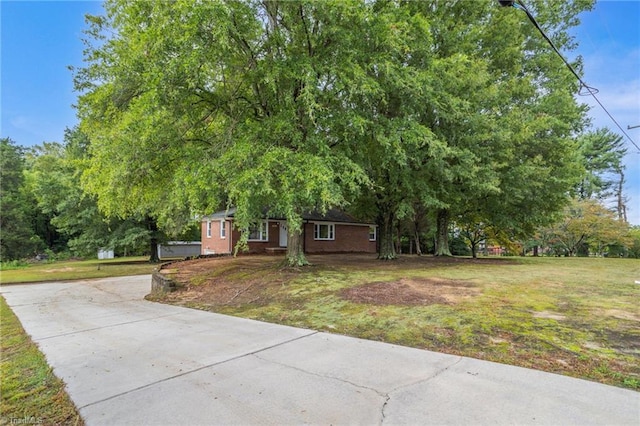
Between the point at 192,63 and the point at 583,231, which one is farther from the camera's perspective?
the point at 583,231

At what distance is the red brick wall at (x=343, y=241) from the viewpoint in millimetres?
25281

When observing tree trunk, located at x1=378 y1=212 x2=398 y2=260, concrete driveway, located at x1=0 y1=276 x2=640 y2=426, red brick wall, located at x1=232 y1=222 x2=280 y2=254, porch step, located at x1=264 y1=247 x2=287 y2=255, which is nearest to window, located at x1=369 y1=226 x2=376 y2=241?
red brick wall, located at x1=232 y1=222 x2=280 y2=254

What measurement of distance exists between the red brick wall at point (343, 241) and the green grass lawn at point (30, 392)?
20045mm

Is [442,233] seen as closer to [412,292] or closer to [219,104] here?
[412,292]

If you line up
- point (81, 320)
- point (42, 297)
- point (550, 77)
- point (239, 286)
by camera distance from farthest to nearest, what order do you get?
point (550, 77) < point (42, 297) < point (239, 286) < point (81, 320)

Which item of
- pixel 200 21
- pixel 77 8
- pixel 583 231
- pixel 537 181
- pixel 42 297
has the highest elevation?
pixel 77 8

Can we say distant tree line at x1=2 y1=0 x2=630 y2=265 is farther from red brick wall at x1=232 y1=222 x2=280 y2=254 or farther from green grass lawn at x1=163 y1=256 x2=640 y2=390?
red brick wall at x1=232 y1=222 x2=280 y2=254

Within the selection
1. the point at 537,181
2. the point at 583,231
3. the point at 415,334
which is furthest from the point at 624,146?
the point at 415,334

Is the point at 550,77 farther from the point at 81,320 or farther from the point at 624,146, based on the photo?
the point at 624,146

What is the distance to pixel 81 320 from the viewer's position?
24.5 feet

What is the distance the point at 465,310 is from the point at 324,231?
20.0 meters

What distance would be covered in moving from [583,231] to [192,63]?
31.4 metres

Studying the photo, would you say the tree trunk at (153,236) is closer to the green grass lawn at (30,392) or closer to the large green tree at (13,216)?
the large green tree at (13,216)

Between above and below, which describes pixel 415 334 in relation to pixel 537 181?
below
